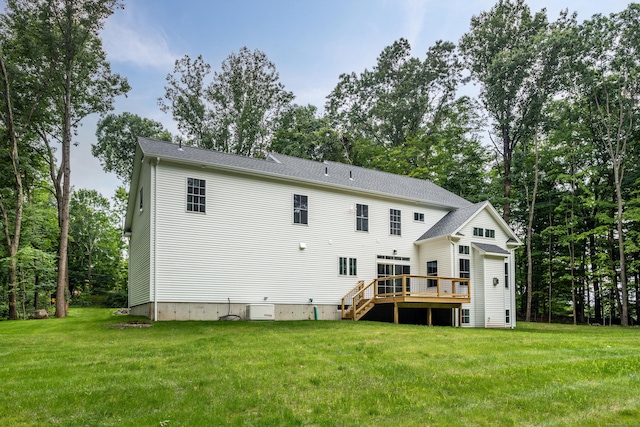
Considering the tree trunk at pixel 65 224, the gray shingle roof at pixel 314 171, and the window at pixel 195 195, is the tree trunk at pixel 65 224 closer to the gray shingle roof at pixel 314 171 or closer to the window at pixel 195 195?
the gray shingle roof at pixel 314 171

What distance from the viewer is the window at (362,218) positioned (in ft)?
57.6

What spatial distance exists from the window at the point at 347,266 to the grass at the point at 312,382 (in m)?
7.32

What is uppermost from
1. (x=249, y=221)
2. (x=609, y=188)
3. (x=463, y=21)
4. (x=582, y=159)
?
(x=463, y=21)

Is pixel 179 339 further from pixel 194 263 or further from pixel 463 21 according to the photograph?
pixel 463 21

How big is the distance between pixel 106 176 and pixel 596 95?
108 feet

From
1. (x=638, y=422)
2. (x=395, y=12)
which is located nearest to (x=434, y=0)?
(x=395, y=12)

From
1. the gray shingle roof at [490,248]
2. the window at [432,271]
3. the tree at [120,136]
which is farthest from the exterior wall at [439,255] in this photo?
the tree at [120,136]

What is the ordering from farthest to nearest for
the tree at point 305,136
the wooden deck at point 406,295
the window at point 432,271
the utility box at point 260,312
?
the tree at point 305,136 → the window at point 432,271 → the wooden deck at point 406,295 → the utility box at point 260,312

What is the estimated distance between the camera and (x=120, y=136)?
3161 centimetres

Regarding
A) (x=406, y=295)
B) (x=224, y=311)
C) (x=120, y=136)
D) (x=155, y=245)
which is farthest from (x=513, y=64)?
(x=120, y=136)

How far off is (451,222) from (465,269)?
6.93ft

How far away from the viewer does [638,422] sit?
4.38 m

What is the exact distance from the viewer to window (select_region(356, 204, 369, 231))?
1755 centimetres

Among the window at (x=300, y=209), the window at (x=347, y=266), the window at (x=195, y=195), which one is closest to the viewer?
the window at (x=195, y=195)
